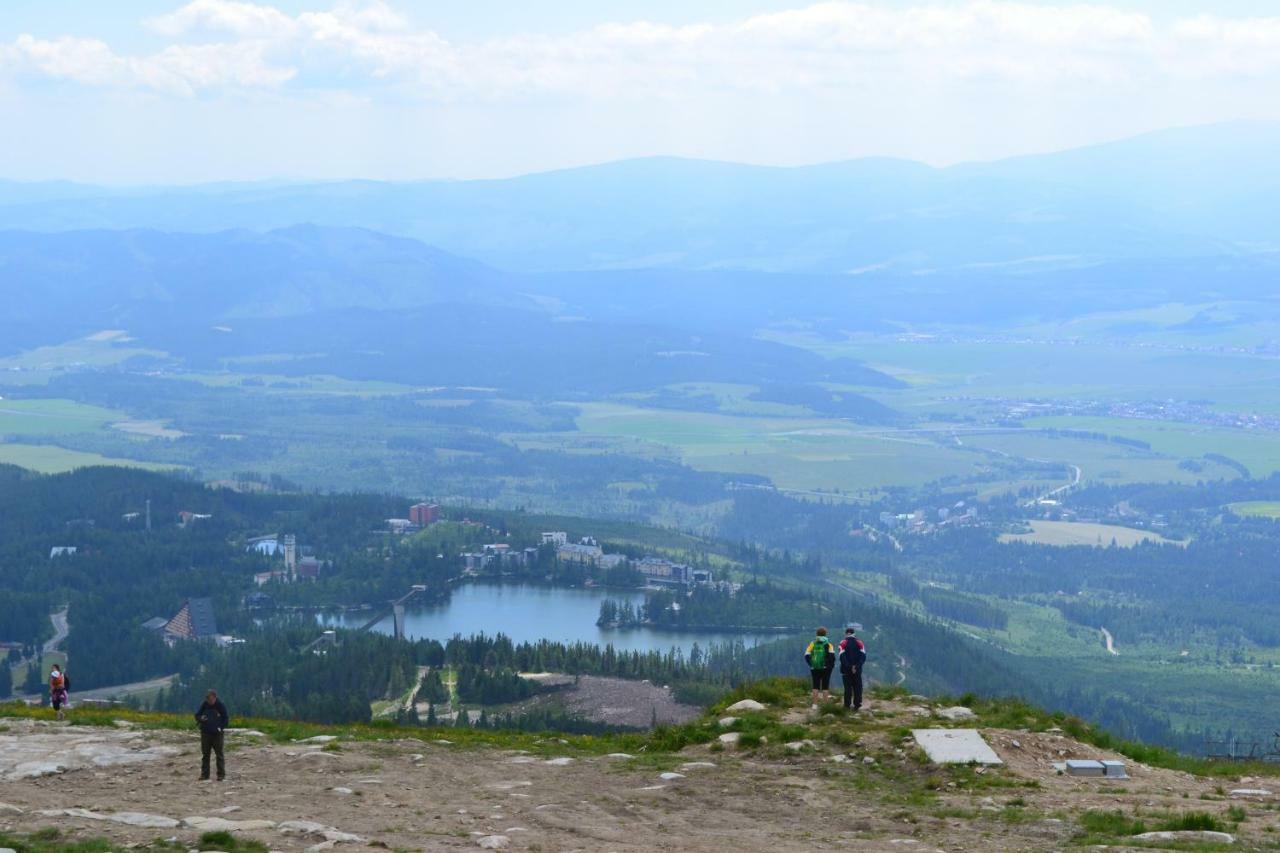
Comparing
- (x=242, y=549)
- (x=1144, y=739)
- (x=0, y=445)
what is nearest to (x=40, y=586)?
(x=242, y=549)

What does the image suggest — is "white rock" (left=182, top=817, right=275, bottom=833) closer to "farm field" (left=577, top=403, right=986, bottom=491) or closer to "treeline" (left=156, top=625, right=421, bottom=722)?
"treeline" (left=156, top=625, right=421, bottom=722)

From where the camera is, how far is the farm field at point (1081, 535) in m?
119

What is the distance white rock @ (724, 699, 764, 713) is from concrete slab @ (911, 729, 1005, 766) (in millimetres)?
2983

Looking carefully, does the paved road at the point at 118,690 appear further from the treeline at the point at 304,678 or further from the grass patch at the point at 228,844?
the grass patch at the point at 228,844

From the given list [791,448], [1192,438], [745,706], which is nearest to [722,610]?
[745,706]

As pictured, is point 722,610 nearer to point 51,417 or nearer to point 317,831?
point 317,831

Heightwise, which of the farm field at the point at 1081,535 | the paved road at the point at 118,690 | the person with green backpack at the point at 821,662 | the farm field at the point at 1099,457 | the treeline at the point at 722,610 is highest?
the farm field at the point at 1099,457

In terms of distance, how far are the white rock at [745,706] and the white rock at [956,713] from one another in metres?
2.62

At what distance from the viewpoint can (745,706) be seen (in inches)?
1051

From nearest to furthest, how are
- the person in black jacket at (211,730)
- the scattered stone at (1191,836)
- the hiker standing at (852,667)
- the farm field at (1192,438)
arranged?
1. the scattered stone at (1191,836)
2. the person in black jacket at (211,730)
3. the hiker standing at (852,667)
4. the farm field at (1192,438)

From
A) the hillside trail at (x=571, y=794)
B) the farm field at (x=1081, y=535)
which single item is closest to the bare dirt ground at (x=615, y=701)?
the hillside trail at (x=571, y=794)

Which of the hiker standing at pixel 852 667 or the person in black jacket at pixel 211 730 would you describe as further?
the hiker standing at pixel 852 667

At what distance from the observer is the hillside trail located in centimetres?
1917

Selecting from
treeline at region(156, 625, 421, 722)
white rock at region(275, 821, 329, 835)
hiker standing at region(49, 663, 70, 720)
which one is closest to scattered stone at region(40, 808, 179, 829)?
white rock at region(275, 821, 329, 835)
